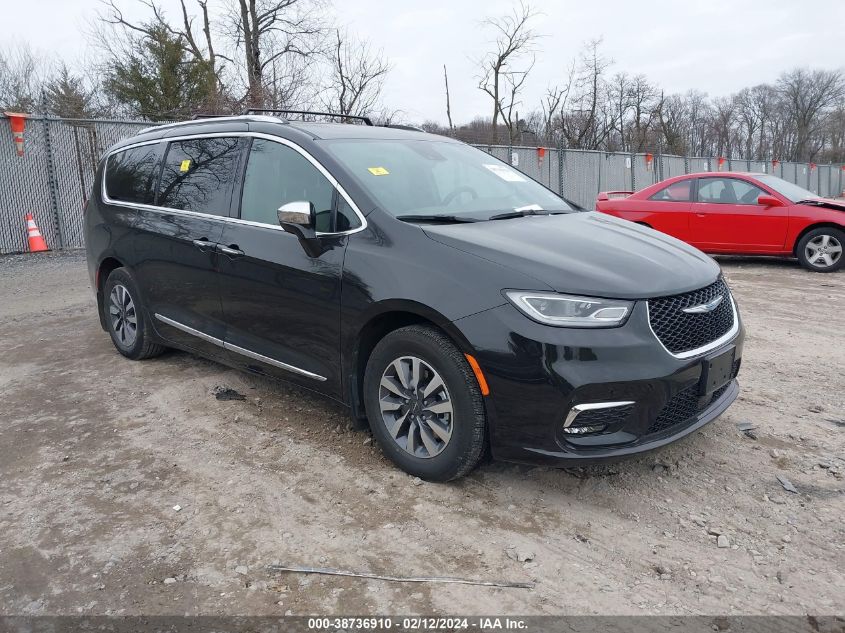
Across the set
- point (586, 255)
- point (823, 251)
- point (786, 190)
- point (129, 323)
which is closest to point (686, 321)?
point (586, 255)

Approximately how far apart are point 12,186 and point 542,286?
40.1 ft

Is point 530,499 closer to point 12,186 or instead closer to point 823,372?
point 823,372

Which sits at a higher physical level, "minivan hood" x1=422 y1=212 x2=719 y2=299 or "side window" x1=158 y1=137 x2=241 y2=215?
"side window" x1=158 y1=137 x2=241 y2=215

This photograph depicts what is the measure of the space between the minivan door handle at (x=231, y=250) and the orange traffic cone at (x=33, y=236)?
9.97 meters

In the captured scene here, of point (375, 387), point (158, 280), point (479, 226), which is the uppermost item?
point (479, 226)

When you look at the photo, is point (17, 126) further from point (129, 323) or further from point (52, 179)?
point (129, 323)

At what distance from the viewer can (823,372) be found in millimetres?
4824

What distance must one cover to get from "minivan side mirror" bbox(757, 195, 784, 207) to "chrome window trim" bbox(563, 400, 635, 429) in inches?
319

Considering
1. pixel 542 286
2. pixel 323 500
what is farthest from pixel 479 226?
pixel 323 500

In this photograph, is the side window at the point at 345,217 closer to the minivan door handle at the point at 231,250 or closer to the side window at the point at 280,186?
the side window at the point at 280,186

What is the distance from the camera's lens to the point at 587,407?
9.04 ft

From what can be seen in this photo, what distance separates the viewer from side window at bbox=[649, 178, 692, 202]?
33.6ft

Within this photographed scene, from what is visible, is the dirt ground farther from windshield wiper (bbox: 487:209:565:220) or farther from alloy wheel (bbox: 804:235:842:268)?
alloy wheel (bbox: 804:235:842:268)

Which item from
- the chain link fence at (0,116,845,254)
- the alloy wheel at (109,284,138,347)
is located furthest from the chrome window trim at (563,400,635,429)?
the chain link fence at (0,116,845,254)
